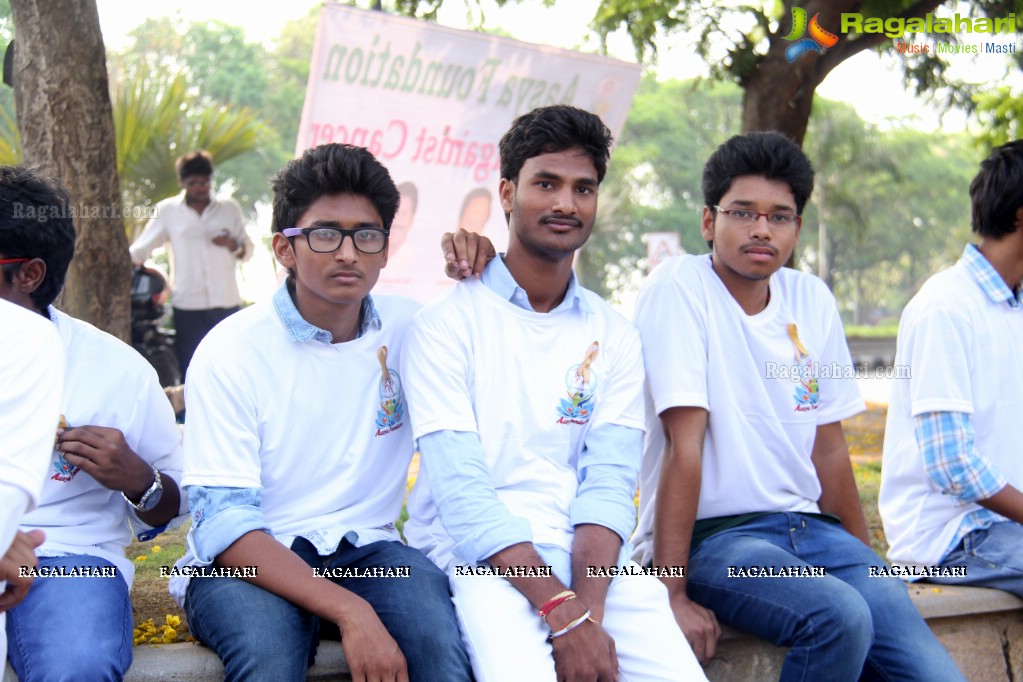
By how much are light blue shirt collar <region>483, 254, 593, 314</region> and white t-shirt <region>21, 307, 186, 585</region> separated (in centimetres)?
103

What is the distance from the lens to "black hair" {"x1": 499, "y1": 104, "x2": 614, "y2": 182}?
343cm

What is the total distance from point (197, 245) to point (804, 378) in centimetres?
603

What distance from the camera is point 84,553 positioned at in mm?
2971

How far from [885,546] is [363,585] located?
9.79ft

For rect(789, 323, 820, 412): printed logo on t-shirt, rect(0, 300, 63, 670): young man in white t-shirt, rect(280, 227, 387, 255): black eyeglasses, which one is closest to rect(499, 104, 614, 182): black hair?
rect(280, 227, 387, 255): black eyeglasses

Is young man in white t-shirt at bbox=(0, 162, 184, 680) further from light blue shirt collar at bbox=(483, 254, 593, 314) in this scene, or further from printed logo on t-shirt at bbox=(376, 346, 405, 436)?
light blue shirt collar at bbox=(483, 254, 593, 314)

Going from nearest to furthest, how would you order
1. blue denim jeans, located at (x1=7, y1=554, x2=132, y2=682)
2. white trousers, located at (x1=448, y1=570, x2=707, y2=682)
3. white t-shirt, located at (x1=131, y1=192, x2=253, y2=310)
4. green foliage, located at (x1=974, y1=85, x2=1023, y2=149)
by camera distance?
blue denim jeans, located at (x1=7, y1=554, x2=132, y2=682), white trousers, located at (x1=448, y1=570, x2=707, y2=682), green foliage, located at (x1=974, y1=85, x2=1023, y2=149), white t-shirt, located at (x1=131, y1=192, x2=253, y2=310)

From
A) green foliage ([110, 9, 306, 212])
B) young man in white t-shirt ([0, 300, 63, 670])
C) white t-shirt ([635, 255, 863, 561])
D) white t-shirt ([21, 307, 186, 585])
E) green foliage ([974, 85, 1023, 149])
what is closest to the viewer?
young man in white t-shirt ([0, 300, 63, 670])

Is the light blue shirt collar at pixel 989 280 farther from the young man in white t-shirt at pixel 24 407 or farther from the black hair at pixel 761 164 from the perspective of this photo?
the young man in white t-shirt at pixel 24 407

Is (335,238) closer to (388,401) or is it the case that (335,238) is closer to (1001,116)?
(388,401)

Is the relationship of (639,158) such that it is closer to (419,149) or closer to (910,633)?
(419,149)

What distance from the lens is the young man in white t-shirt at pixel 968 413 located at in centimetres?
358

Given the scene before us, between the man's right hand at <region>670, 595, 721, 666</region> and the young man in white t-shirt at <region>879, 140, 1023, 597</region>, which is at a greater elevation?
the young man in white t-shirt at <region>879, 140, 1023, 597</region>

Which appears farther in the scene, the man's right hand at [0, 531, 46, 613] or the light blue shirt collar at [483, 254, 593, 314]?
the light blue shirt collar at [483, 254, 593, 314]
